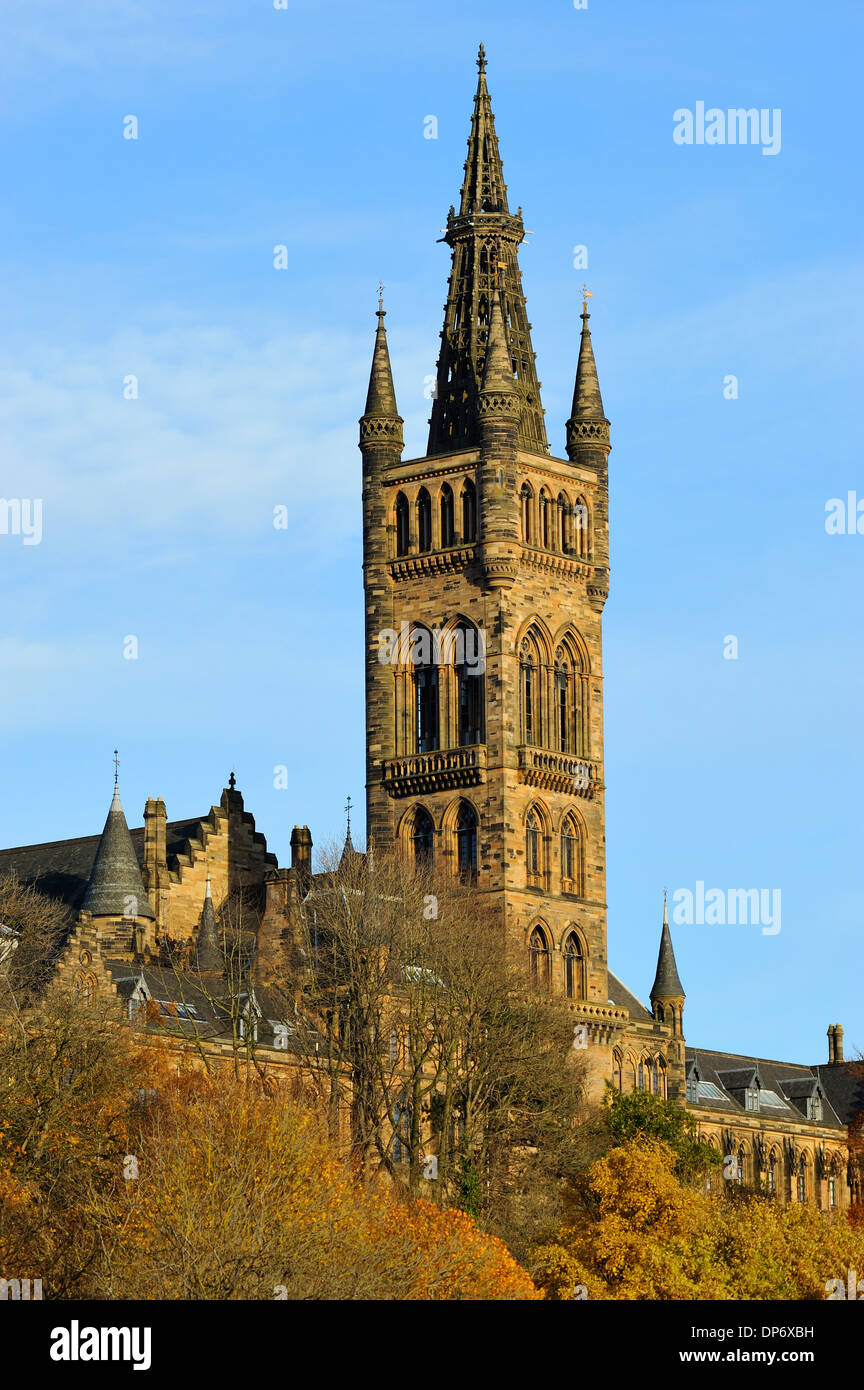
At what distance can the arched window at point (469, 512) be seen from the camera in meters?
135

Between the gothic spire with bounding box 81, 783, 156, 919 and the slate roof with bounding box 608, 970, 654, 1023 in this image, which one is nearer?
the gothic spire with bounding box 81, 783, 156, 919

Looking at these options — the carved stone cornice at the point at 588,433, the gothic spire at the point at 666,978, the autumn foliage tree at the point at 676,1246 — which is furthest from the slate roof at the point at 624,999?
the autumn foliage tree at the point at 676,1246

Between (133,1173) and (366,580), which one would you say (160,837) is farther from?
(133,1173)

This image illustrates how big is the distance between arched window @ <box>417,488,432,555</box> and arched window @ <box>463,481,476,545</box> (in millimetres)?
1829

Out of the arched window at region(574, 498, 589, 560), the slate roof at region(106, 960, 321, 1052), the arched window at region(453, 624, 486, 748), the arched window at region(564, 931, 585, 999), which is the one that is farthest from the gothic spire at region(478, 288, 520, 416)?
the slate roof at region(106, 960, 321, 1052)

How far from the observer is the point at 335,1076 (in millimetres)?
106875

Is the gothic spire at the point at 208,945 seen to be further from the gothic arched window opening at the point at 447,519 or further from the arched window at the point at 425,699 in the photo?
the gothic arched window opening at the point at 447,519

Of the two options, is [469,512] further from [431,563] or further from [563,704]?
[563,704]

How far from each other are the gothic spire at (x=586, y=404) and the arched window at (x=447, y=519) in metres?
7.93

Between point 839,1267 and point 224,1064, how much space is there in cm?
2703

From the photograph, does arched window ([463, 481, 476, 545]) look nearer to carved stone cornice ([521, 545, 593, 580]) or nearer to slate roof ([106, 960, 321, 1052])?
carved stone cornice ([521, 545, 593, 580])

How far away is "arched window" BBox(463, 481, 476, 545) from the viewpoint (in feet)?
444
